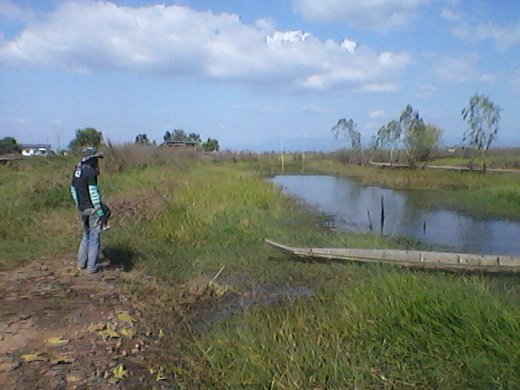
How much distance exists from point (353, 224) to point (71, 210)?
7749 millimetres

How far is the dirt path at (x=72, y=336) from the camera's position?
155 inches

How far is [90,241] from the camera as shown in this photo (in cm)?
672

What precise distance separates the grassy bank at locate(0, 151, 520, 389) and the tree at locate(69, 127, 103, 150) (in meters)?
12.7

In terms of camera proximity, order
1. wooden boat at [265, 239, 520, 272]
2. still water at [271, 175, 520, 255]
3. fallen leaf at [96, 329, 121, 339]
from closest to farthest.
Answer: fallen leaf at [96, 329, 121, 339]
wooden boat at [265, 239, 520, 272]
still water at [271, 175, 520, 255]

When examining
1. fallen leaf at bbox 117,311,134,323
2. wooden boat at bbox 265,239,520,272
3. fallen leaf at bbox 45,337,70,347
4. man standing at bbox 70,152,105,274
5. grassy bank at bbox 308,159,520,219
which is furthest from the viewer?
grassy bank at bbox 308,159,520,219

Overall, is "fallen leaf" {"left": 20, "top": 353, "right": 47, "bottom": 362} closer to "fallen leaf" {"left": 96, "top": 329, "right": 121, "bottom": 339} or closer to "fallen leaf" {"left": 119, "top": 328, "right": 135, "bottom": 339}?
"fallen leaf" {"left": 96, "top": 329, "right": 121, "bottom": 339}

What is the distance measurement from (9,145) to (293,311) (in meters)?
44.5

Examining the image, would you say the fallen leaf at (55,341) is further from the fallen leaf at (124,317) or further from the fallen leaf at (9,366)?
the fallen leaf at (124,317)

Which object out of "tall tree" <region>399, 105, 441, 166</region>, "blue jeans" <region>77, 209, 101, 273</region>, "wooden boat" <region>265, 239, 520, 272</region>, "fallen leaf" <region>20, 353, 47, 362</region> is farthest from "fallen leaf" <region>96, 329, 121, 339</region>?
"tall tree" <region>399, 105, 441, 166</region>

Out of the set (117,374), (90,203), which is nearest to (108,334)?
(117,374)

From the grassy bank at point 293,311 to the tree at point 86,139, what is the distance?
12.7 metres

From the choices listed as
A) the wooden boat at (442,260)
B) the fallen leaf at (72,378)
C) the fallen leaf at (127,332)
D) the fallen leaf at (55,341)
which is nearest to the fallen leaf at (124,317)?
the fallen leaf at (127,332)

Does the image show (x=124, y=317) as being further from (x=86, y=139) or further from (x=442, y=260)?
(x=86, y=139)

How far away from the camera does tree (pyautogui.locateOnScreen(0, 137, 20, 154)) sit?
138 feet
